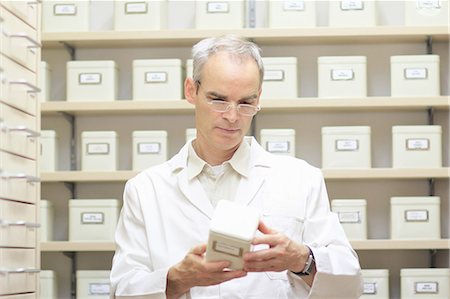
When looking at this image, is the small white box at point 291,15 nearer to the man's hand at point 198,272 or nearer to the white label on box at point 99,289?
the white label on box at point 99,289

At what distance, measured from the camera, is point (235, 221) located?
1.64 m

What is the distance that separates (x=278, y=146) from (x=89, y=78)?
35.6 inches

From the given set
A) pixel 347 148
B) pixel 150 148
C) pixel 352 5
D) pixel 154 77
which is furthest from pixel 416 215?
pixel 154 77

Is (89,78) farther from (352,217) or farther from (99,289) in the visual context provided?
(352,217)

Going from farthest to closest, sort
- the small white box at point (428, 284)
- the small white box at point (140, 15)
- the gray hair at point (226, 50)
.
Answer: the small white box at point (140, 15) → the small white box at point (428, 284) → the gray hair at point (226, 50)

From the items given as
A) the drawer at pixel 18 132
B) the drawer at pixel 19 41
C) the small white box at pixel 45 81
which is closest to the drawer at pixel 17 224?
the drawer at pixel 18 132

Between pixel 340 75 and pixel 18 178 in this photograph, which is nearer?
pixel 18 178

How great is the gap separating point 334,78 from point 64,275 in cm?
159

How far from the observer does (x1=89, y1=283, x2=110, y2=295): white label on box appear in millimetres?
3551

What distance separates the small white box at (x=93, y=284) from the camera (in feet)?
11.6

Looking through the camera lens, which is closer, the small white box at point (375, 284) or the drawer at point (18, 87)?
the drawer at point (18, 87)

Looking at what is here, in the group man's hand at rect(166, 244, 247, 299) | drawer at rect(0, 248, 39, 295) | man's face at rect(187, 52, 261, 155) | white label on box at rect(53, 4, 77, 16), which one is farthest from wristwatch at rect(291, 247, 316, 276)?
white label on box at rect(53, 4, 77, 16)

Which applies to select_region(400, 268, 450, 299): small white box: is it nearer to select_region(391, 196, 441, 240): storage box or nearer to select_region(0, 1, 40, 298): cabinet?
select_region(391, 196, 441, 240): storage box

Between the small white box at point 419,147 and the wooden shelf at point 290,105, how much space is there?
0.38 feet
